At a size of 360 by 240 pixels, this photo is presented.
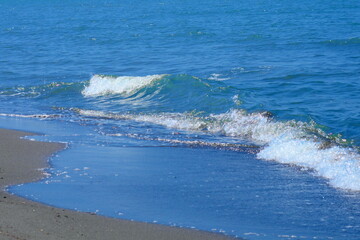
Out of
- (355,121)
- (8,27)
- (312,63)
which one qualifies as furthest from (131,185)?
(8,27)

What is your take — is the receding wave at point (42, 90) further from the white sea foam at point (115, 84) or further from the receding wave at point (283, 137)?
the receding wave at point (283, 137)

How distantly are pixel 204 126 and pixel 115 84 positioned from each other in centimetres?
592

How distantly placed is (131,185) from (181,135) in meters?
3.81

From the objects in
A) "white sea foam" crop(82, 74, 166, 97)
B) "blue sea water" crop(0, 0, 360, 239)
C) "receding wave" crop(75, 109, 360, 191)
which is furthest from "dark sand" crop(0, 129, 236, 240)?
"white sea foam" crop(82, 74, 166, 97)

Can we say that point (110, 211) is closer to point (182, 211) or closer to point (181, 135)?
point (182, 211)

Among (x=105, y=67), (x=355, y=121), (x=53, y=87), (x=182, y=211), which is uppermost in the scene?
(x=105, y=67)

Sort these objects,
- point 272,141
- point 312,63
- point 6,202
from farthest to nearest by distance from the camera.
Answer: point 312,63
point 272,141
point 6,202

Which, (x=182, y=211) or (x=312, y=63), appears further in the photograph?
(x=312, y=63)

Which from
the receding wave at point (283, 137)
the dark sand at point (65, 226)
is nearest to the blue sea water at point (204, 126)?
the receding wave at point (283, 137)

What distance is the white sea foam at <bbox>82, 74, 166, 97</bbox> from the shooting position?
17312 mm

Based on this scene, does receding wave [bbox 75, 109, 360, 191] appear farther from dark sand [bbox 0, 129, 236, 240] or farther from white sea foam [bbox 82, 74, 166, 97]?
dark sand [bbox 0, 129, 236, 240]

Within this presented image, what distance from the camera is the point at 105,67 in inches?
852

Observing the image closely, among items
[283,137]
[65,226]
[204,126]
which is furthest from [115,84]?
[65,226]

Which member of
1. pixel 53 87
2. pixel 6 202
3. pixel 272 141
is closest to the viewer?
pixel 6 202
